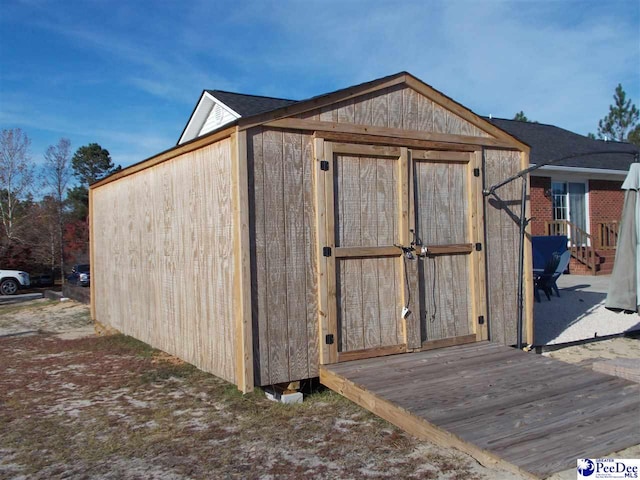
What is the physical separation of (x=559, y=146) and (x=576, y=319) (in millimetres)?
9973

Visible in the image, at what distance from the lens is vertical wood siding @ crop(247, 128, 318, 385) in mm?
4836

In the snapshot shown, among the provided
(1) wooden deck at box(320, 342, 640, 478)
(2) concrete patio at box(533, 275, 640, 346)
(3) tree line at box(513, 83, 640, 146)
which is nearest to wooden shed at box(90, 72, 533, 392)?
(1) wooden deck at box(320, 342, 640, 478)

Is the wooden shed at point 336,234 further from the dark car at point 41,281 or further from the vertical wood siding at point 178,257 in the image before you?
the dark car at point 41,281

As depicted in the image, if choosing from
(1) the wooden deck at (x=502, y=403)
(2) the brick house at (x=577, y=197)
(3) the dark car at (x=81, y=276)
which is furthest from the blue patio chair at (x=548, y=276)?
(3) the dark car at (x=81, y=276)

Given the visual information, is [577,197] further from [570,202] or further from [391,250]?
[391,250]

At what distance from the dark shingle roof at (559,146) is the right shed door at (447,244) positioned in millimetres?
9638

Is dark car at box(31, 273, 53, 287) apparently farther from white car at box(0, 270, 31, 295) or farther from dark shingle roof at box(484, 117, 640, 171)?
dark shingle roof at box(484, 117, 640, 171)

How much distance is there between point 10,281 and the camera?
19.6 m

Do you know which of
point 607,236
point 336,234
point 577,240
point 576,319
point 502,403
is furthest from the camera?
point 607,236

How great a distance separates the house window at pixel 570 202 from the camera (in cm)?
1559

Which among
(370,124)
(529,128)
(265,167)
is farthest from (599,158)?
(265,167)

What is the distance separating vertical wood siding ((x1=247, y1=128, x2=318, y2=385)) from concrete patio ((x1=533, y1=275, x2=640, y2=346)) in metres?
3.26

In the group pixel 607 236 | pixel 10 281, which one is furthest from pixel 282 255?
pixel 10 281

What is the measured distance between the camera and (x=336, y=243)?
17.1 feet
